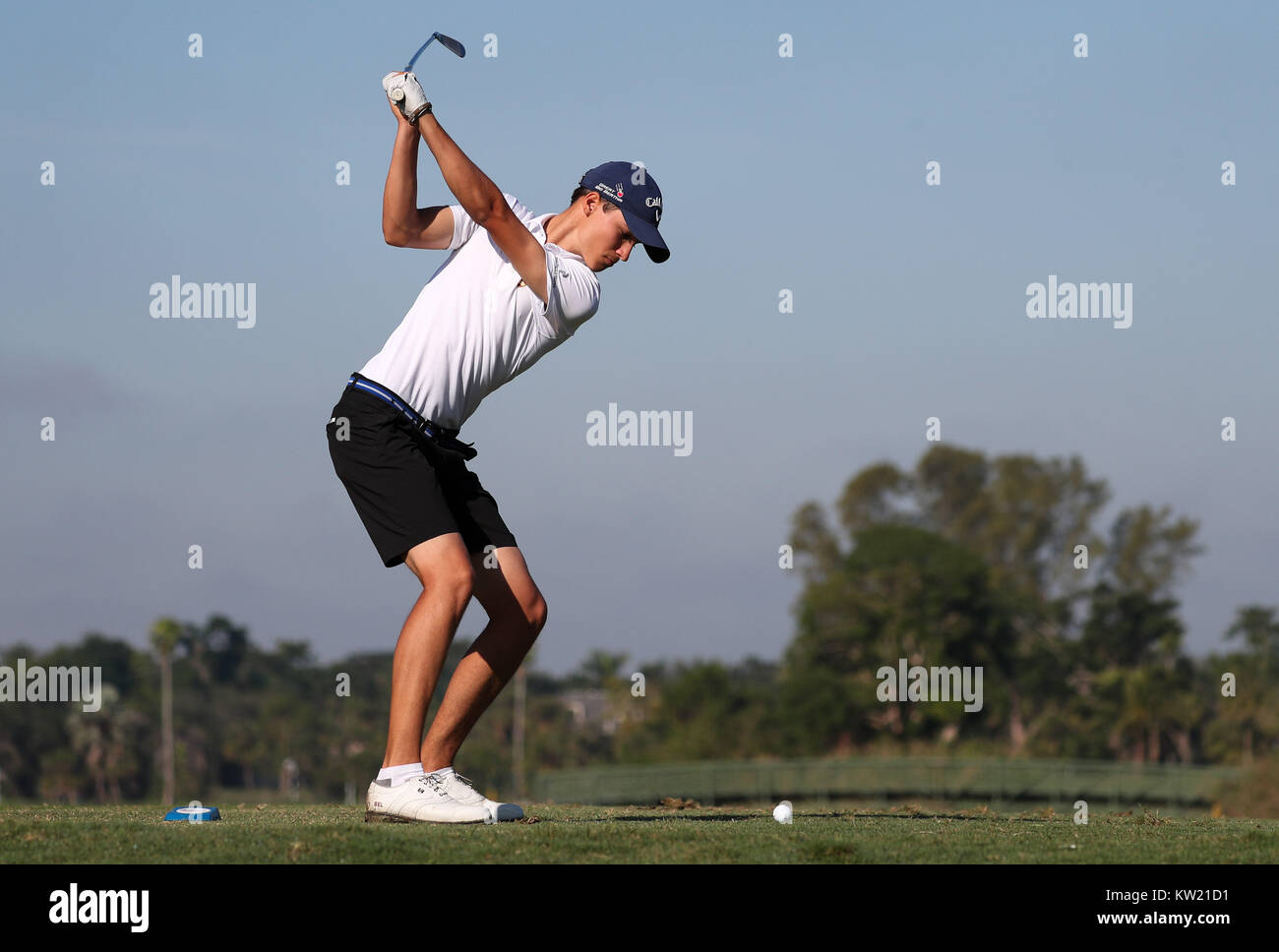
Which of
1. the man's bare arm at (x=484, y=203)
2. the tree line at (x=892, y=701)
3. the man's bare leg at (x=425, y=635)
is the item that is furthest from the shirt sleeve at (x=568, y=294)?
the tree line at (x=892, y=701)

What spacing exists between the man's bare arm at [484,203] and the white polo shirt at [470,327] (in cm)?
12

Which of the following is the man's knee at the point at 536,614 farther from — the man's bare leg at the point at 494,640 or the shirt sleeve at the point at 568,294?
the shirt sleeve at the point at 568,294

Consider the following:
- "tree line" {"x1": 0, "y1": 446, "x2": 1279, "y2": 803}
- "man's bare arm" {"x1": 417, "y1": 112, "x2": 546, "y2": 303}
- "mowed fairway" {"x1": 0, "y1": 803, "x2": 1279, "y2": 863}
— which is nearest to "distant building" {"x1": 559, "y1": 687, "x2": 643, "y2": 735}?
"tree line" {"x1": 0, "y1": 446, "x2": 1279, "y2": 803}

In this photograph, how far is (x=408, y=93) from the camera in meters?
7.18

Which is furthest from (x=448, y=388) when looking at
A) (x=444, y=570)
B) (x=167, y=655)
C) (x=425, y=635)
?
(x=167, y=655)

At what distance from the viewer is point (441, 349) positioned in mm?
7387

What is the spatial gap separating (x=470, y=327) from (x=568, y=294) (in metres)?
0.49

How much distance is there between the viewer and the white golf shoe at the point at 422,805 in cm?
716

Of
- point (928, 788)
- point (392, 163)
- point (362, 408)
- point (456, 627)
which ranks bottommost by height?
point (928, 788)

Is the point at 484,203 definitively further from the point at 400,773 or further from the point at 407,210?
the point at 400,773
